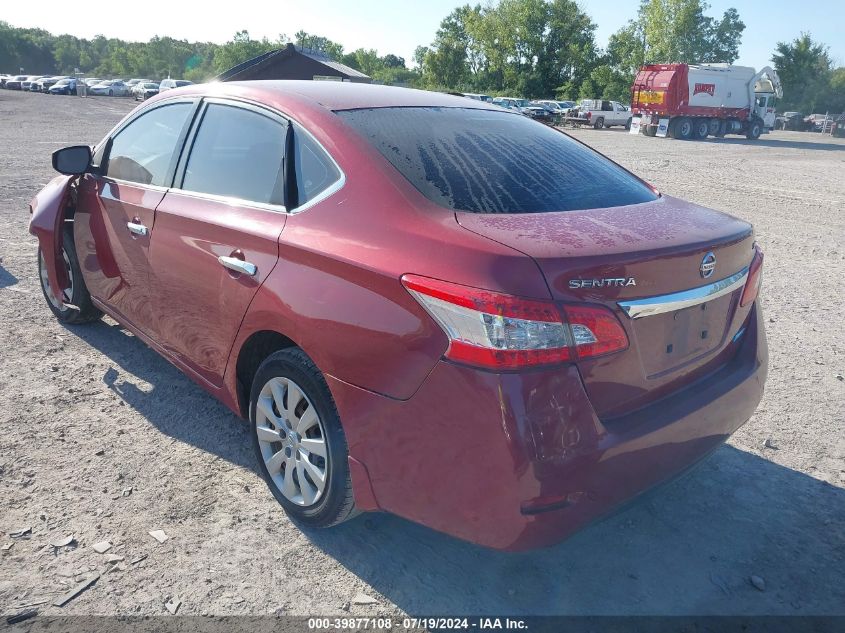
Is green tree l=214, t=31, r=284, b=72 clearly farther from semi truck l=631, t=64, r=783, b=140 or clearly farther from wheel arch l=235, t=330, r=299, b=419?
wheel arch l=235, t=330, r=299, b=419

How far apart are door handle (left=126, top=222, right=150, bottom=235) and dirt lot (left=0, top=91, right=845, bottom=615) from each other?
38.3 inches

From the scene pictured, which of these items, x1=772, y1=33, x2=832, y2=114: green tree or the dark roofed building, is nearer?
the dark roofed building

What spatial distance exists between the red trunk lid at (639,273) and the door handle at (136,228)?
194 centimetres

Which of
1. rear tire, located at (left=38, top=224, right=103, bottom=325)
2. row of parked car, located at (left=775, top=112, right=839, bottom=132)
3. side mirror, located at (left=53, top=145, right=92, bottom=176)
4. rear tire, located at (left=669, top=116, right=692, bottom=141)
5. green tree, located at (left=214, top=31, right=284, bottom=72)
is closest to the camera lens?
side mirror, located at (left=53, top=145, right=92, bottom=176)

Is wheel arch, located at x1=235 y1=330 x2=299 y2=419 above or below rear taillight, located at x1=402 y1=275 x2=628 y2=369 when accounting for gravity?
below

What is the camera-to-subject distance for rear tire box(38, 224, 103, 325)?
4.50m

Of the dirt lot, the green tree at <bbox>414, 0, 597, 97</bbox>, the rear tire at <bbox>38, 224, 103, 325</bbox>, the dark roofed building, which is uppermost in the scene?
the green tree at <bbox>414, 0, 597, 97</bbox>

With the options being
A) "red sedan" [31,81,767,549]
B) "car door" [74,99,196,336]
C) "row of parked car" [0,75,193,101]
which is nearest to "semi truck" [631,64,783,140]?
"car door" [74,99,196,336]

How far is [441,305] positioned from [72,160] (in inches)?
121

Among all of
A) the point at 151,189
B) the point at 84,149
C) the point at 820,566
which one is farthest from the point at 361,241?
the point at 84,149

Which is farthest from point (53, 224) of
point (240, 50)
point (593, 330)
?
point (240, 50)

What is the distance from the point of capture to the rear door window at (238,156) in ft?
9.39

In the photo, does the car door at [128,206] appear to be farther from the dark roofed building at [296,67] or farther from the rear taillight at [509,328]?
the dark roofed building at [296,67]

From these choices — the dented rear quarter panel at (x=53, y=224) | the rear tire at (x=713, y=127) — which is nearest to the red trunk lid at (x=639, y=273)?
the dented rear quarter panel at (x=53, y=224)
